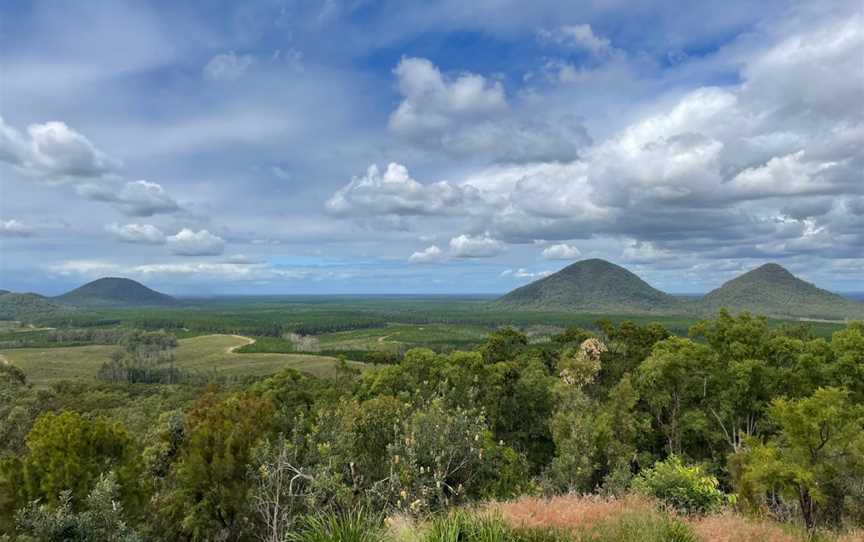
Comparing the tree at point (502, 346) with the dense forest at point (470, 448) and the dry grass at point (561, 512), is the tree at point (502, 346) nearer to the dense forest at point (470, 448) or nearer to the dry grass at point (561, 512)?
the dense forest at point (470, 448)

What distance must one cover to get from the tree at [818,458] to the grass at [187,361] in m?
97.1

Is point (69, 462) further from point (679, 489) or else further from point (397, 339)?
point (397, 339)

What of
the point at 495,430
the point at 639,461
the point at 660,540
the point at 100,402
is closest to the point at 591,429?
the point at 639,461

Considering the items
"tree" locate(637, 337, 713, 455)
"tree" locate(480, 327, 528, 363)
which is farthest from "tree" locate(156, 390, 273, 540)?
"tree" locate(480, 327, 528, 363)

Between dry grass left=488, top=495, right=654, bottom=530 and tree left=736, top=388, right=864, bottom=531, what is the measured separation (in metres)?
Answer: 7.87

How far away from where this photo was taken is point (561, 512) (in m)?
8.99

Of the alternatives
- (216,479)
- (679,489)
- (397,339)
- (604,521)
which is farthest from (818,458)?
(397,339)

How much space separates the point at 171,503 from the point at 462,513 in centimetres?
1679

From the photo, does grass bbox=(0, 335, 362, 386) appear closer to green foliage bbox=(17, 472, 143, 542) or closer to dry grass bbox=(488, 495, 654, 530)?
green foliage bbox=(17, 472, 143, 542)

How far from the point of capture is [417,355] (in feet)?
116

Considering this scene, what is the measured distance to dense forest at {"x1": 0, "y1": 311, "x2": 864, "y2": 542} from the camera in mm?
11000

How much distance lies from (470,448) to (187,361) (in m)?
145

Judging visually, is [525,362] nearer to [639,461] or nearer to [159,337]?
[639,461]

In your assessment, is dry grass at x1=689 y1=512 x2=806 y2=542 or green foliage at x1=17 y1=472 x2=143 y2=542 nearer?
dry grass at x1=689 y1=512 x2=806 y2=542
